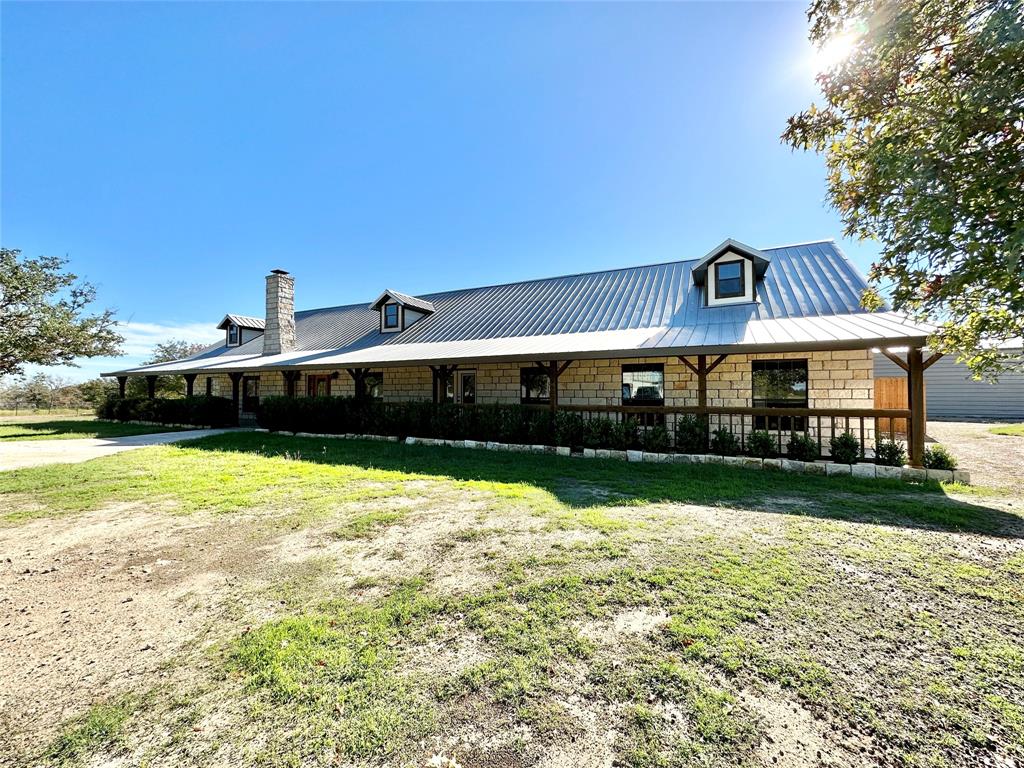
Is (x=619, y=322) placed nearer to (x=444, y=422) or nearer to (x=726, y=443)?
(x=726, y=443)

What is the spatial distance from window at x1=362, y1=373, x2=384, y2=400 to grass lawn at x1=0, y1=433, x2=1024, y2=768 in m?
10.1

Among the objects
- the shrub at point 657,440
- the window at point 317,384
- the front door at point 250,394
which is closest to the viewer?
the shrub at point 657,440

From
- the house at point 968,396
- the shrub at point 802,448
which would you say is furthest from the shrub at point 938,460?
the house at point 968,396

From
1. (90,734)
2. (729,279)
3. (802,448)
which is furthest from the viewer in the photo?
(729,279)

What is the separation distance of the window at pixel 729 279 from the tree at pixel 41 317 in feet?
99.1

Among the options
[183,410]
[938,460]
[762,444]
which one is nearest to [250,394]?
[183,410]

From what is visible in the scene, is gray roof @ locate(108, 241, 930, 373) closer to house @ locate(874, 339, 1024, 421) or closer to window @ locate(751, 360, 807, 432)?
window @ locate(751, 360, 807, 432)

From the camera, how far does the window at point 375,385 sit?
15.2m

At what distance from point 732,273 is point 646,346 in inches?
181

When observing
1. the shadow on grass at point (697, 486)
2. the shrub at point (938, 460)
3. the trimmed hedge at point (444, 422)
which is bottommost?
the shadow on grass at point (697, 486)

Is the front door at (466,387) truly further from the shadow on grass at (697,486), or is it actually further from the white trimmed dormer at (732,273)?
the white trimmed dormer at (732,273)

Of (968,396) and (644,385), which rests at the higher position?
(644,385)

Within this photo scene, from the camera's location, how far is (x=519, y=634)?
2.56 meters

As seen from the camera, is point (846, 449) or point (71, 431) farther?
point (71, 431)
